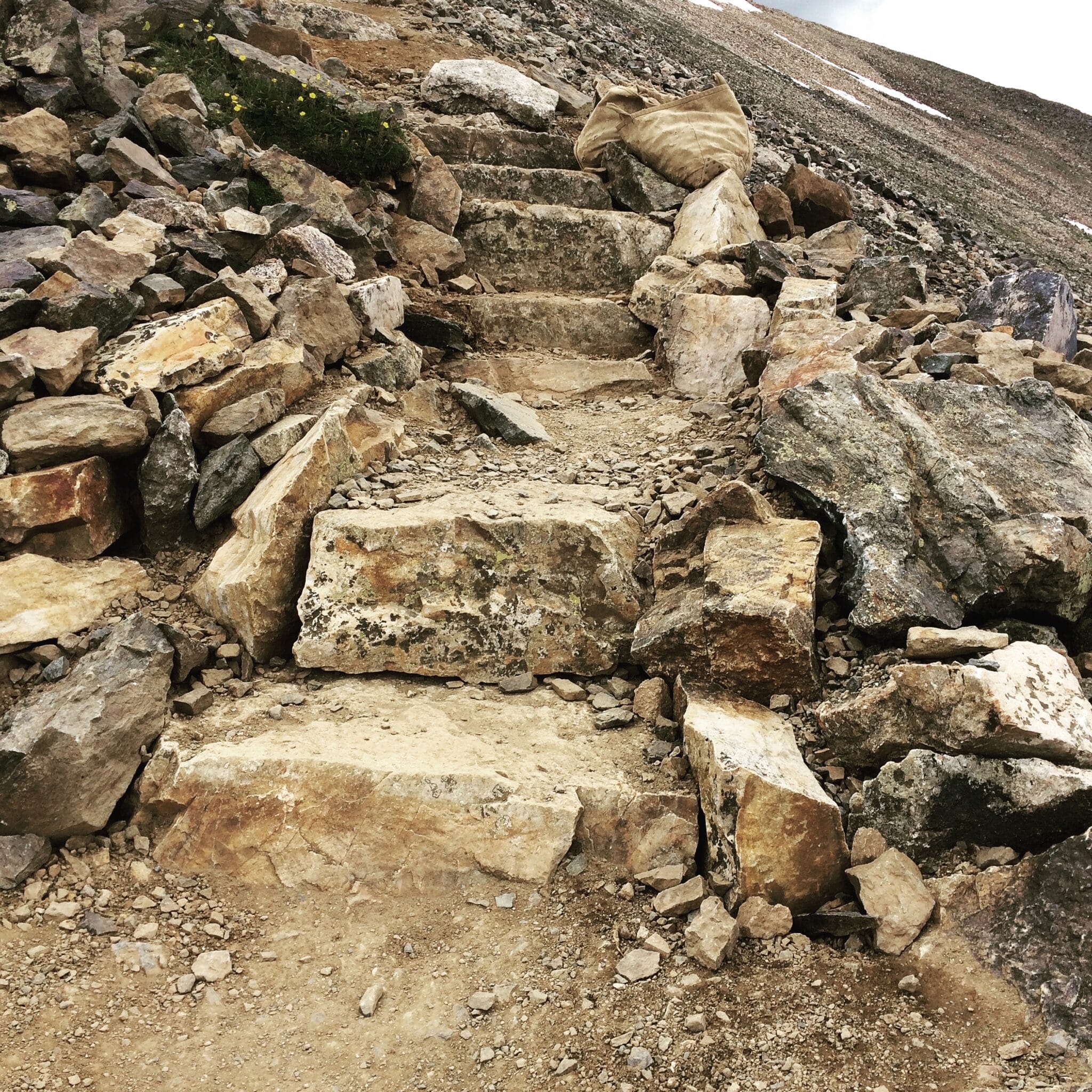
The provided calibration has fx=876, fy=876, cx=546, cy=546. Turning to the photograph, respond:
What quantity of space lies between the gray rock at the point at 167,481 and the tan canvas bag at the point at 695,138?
7.17 m

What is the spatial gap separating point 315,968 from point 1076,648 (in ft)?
12.5

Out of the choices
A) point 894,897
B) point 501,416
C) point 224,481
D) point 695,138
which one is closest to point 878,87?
point 695,138

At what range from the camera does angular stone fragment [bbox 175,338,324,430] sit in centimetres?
547

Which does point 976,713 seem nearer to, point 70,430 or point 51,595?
point 51,595

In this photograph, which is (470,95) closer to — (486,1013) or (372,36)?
(372,36)

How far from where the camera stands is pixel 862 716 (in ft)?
12.3

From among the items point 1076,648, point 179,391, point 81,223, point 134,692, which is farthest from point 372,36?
point 1076,648

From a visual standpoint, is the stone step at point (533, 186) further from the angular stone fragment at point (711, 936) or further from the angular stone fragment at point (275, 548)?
the angular stone fragment at point (711, 936)

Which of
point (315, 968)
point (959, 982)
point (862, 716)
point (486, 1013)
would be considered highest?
point (862, 716)

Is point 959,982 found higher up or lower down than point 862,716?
lower down

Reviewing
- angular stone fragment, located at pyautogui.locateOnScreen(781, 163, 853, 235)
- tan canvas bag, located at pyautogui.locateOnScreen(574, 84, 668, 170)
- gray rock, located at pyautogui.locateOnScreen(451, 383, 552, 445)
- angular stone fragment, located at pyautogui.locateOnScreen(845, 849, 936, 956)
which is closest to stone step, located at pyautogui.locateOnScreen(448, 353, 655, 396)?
gray rock, located at pyautogui.locateOnScreen(451, 383, 552, 445)

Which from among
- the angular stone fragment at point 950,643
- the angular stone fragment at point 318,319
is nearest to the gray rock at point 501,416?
the angular stone fragment at point 318,319

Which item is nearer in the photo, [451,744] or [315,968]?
[315,968]

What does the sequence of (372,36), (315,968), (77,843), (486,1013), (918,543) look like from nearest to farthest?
(486,1013) → (315,968) → (77,843) → (918,543) → (372,36)
